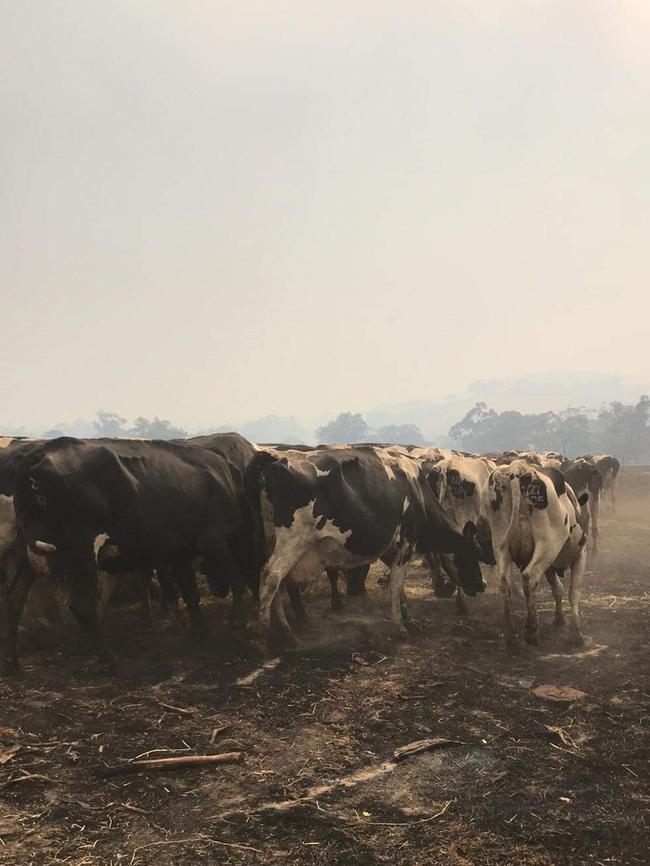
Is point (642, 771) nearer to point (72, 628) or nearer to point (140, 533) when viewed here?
point (140, 533)

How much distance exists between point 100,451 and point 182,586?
2.45 m

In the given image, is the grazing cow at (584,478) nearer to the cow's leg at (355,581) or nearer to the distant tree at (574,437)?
the cow's leg at (355,581)

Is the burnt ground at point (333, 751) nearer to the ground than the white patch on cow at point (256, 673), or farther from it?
farther from it

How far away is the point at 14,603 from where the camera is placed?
24.2 ft

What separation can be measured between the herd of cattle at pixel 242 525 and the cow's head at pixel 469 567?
22 mm

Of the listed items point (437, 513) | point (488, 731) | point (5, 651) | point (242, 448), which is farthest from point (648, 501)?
point (5, 651)

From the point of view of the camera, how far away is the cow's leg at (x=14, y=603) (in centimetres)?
702

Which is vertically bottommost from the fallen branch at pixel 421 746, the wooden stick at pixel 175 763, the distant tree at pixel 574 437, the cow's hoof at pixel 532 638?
the distant tree at pixel 574 437

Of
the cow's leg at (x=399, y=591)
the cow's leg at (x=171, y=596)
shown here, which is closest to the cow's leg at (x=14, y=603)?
the cow's leg at (x=171, y=596)

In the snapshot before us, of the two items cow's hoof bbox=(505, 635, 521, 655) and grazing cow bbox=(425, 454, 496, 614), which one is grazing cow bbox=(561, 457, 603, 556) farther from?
cow's hoof bbox=(505, 635, 521, 655)

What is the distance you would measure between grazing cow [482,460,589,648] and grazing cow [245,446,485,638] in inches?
62.2

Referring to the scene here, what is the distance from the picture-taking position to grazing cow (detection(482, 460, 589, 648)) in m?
8.32

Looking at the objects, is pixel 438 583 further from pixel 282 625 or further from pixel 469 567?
pixel 282 625

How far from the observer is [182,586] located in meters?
8.80
